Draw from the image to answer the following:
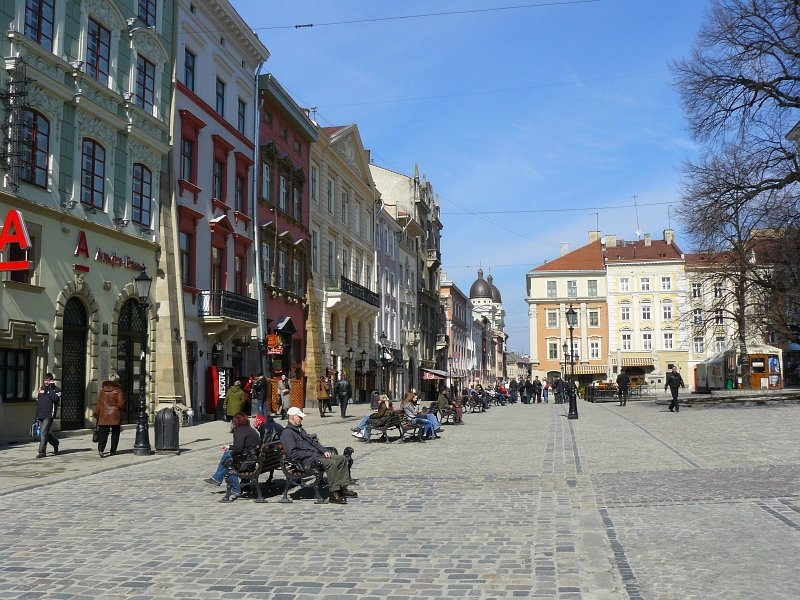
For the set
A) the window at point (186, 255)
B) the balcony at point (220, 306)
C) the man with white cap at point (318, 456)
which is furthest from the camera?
the balcony at point (220, 306)

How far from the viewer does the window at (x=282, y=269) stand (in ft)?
125

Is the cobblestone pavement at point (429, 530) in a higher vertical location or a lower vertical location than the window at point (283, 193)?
lower

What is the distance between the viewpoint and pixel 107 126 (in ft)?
77.7

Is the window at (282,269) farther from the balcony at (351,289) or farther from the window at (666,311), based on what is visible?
the window at (666,311)

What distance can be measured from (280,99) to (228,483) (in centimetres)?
2908

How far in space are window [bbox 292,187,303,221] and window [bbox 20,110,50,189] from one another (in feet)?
64.3

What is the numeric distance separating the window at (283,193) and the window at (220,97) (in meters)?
6.16

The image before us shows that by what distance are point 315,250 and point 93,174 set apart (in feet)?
69.6

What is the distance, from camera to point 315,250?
144 feet

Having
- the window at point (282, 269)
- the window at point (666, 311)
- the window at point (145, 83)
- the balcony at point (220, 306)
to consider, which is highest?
the window at point (145, 83)

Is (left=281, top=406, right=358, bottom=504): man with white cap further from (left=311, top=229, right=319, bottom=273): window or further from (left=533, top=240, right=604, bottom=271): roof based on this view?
(left=533, top=240, right=604, bottom=271): roof

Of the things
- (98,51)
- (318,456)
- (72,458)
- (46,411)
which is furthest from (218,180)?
(318,456)

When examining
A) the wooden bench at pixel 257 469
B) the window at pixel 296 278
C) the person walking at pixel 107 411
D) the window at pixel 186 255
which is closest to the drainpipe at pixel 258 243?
the window at pixel 296 278

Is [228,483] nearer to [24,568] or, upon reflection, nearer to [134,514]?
[134,514]
